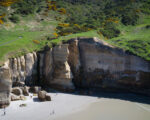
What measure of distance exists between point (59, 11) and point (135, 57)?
90.4 ft

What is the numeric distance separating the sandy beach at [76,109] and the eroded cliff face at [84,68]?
3.19 m

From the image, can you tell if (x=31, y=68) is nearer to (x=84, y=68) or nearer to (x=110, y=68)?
(x=84, y=68)

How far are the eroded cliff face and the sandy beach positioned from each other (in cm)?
319

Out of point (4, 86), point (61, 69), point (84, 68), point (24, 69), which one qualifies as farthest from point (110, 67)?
point (4, 86)

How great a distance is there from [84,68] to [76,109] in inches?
321

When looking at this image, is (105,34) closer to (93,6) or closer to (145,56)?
(145,56)

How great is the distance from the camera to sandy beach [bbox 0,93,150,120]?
18.8 m

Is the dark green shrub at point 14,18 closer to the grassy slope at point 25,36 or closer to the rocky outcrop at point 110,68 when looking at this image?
the grassy slope at point 25,36

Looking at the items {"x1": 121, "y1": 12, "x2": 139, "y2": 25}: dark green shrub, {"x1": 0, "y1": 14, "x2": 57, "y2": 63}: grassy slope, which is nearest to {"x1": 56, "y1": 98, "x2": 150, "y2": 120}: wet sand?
{"x1": 0, "y1": 14, "x2": 57, "y2": 63}: grassy slope

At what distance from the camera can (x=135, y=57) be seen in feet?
83.5

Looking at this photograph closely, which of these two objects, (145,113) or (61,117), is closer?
(61,117)

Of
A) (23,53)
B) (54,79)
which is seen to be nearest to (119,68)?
(54,79)

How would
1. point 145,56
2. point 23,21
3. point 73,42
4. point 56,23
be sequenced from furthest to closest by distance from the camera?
point 56,23 → point 23,21 → point 73,42 → point 145,56

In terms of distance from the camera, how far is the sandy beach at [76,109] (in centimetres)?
1877
